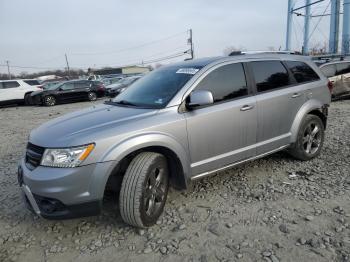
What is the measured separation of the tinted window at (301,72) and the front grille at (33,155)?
3.48 meters

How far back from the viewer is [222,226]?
316 centimetres

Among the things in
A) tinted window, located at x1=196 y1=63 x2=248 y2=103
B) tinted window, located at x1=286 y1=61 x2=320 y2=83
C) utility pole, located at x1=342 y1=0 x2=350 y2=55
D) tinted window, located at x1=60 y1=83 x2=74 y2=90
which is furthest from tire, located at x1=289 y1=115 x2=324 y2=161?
utility pole, located at x1=342 y1=0 x2=350 y2=55

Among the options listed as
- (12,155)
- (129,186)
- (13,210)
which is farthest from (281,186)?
(12,155)

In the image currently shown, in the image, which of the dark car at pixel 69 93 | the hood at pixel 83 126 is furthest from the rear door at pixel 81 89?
the hood at pixel 83 126

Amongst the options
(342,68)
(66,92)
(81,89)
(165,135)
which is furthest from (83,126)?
(81,89)

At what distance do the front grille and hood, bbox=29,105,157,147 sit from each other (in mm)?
51

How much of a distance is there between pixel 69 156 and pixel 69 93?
16518 millimetres

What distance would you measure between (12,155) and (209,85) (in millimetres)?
4552

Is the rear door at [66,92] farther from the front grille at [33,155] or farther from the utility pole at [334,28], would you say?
the utility pole at [334,28]

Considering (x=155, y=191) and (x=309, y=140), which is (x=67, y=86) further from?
(x=155, y=191)

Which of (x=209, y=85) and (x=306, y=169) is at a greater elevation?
(x=209, y=85)

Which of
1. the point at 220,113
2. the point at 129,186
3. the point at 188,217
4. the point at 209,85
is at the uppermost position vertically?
the point at 209,85

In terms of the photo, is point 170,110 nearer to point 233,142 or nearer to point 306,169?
point 233,142

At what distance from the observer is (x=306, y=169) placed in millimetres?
4504
